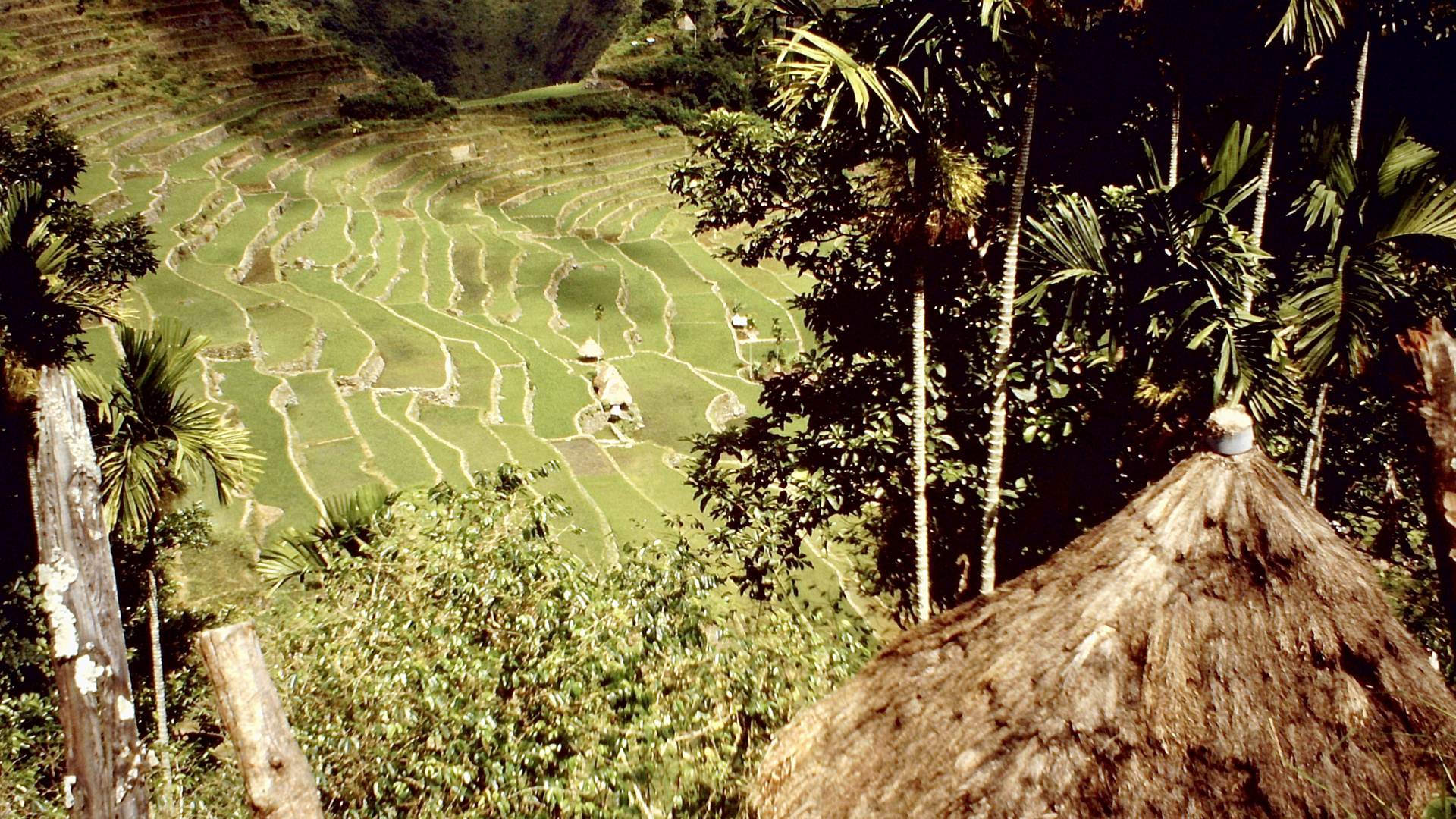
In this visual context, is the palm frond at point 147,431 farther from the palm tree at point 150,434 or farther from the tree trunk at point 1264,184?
the tree trunk at point 1264,184

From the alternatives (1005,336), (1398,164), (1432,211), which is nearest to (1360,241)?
(1432,211)

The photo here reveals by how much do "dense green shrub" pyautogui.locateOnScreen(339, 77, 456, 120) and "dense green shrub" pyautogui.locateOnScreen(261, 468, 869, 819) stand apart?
1254 inches

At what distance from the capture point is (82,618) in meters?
4.62

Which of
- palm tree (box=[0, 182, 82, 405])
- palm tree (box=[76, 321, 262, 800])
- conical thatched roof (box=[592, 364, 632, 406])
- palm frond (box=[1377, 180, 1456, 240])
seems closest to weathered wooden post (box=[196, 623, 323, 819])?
palm tree (box=[0, 182, 82, 405])

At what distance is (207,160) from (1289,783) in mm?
31082

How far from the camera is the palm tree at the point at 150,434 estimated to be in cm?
566

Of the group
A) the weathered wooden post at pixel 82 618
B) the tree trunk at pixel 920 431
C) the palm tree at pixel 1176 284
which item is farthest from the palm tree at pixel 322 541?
the palm tree at pixel 1176 284

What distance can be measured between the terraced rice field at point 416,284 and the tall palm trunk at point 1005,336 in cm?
615

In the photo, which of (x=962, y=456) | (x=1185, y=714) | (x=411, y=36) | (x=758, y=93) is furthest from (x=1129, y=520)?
(x=411, y=36)

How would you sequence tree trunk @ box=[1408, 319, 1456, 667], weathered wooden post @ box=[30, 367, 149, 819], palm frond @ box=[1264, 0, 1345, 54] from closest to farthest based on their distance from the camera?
1. tree trunk @ box=[1408, 319, 1456, 667]
2. weathered wooden post @ box=[30, 367, 149, 819]
3. palm frond @ box=[1264, 0, 1345, 54]

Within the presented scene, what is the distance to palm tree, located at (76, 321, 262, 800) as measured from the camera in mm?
5664

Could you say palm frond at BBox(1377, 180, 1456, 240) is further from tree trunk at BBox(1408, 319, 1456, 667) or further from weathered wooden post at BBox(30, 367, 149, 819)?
weathered wooden post at BBox(30, 367, 149, 819)

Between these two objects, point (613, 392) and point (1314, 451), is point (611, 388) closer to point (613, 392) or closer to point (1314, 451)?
point (613, 392)

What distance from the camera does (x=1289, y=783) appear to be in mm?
2324
